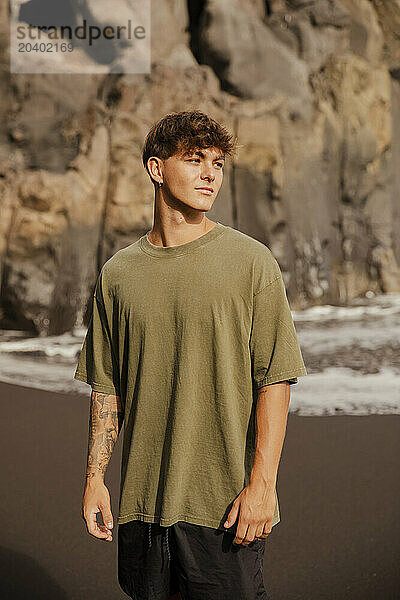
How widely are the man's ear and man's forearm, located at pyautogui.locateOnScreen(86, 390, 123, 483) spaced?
404 mm

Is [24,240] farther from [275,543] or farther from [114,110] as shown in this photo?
[275,543]

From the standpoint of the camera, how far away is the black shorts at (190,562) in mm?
1048

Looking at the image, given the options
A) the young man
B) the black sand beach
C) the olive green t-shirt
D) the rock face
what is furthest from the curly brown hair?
the rock face

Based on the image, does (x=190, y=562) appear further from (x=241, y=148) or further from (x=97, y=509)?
(x=241, y=148)

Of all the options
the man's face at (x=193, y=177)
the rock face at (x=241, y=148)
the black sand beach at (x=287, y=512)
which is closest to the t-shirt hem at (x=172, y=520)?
the man's face at (x=193, y=177)

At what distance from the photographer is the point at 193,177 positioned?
1.06 meters

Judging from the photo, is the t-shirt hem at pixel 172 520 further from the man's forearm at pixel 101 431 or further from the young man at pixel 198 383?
the man's forearm at pixel 101 431

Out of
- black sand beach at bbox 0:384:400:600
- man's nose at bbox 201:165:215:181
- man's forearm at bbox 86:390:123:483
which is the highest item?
man's nose at bbox 201:165:215:181

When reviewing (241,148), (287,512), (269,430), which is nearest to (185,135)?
(269,430)

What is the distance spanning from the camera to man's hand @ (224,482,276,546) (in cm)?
100

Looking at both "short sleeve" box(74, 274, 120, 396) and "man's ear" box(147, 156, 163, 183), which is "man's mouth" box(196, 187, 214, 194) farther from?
"short sleeve" box(74, 274, 120, 396)

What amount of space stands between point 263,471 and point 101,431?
321mm

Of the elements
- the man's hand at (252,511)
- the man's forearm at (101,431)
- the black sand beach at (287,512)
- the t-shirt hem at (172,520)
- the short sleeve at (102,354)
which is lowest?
the black sand beach at (287,512)

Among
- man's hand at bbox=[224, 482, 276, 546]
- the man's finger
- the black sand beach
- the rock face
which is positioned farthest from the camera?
the rock face
